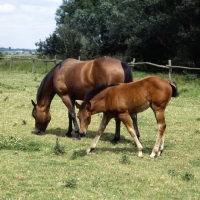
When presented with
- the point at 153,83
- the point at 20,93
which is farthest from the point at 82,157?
the point at 20,93

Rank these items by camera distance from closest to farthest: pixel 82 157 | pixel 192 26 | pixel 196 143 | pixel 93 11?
pixel 82 157, pixel 196 143, pixel 192 26, pixel 93 11

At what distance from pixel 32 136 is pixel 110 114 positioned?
2.41 meters

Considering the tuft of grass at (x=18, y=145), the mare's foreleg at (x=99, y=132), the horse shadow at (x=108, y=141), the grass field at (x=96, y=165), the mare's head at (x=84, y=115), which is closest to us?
the grass field at (x=96, y=165)

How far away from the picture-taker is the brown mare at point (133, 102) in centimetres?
724

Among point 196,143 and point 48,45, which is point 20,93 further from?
point 48,45

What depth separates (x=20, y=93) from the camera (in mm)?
16484

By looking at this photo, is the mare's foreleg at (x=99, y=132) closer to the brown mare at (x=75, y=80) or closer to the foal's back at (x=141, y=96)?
the foal's back at (x=141, y=96)

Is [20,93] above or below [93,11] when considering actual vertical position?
below

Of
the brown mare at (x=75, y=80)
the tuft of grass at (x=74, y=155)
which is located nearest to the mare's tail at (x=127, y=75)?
the brown mare at (x=75, y=80)

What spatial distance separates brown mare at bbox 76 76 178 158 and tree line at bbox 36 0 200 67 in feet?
65.8

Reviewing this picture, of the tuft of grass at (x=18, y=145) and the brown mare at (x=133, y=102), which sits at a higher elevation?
the brown mare at (x=133, y=102)

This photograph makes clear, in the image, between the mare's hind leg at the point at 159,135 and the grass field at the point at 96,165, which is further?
the mare's hind leg at the point at 159,135

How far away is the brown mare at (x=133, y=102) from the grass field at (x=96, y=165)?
1.65 ft

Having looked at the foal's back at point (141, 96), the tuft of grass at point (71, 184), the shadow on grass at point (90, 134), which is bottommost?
the shadow on grass at point (90, 134)
